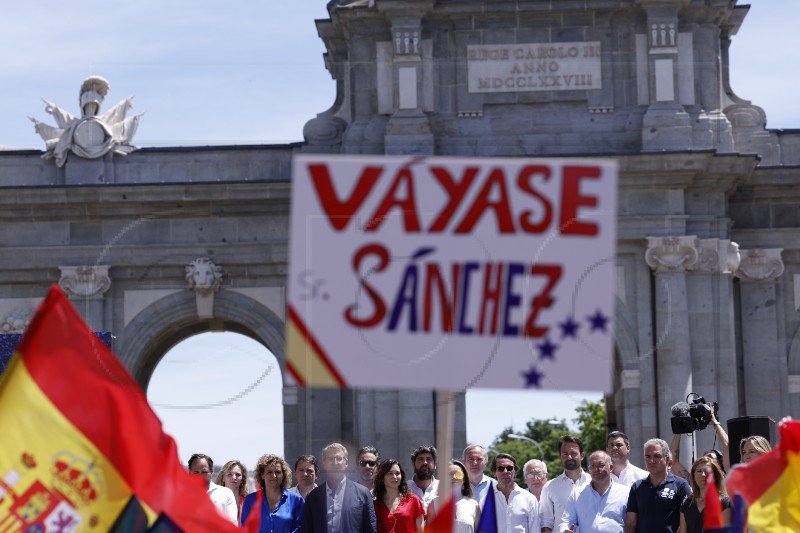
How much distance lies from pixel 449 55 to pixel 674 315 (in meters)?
5.53

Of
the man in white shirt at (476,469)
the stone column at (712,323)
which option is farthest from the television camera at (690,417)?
the stone column at (712,323)

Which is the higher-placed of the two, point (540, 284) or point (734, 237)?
point (734, 237)

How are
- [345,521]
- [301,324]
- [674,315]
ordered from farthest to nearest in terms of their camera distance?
[674,315]
[345,521]
[301,324]

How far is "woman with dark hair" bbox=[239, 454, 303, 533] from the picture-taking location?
53.6ft

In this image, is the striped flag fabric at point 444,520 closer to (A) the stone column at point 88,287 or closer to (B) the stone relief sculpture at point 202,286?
(B) the stone relief sculpture at point 202,286

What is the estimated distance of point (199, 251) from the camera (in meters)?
34.5

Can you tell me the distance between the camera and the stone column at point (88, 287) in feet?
112

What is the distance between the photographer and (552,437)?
10919 cm

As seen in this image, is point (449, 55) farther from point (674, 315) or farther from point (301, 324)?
point (301, 324)

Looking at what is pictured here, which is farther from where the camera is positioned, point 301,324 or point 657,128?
point 657,128

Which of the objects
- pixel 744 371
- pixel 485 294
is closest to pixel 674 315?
pixel 744 371

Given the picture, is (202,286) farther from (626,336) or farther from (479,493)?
(479,493)

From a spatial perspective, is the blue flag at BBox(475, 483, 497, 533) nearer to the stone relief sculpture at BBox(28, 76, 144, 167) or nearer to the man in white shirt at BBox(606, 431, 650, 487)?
the man in white shirt at BBox(606, 431, 650, 487)

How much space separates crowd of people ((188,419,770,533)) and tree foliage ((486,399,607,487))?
1800 inches
